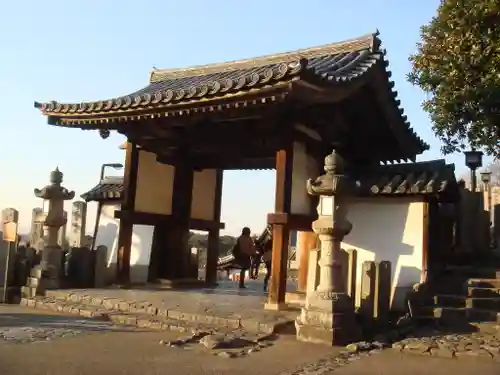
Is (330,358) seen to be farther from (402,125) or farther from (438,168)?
(402,125)

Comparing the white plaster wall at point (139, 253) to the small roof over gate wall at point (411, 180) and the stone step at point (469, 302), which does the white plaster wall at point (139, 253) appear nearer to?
the small roof over gate wall at point (411, 180)

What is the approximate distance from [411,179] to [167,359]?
21.1ft

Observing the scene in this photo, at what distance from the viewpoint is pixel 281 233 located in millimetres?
10477

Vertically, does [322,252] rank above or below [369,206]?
below

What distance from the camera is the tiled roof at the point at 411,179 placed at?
10.3 m

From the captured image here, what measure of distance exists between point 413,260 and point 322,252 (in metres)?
3.16

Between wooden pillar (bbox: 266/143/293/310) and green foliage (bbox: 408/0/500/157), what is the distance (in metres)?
4.02

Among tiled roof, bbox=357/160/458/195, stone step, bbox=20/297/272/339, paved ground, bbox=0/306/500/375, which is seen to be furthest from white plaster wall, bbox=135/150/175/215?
paved ground, bbox=0/306/500/375

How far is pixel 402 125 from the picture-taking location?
13.1 meters

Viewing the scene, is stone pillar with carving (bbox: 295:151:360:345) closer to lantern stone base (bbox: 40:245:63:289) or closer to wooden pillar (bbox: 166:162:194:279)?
wooden pillar (bbox: 166:162:194:279)

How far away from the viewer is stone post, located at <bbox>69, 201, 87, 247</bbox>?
71.9 ft

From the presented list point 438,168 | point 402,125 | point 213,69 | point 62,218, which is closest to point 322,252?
point 438,168

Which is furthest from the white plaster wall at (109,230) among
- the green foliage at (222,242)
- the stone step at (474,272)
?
the green foliage at (222,242)

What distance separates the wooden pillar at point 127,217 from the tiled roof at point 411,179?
569 cm
